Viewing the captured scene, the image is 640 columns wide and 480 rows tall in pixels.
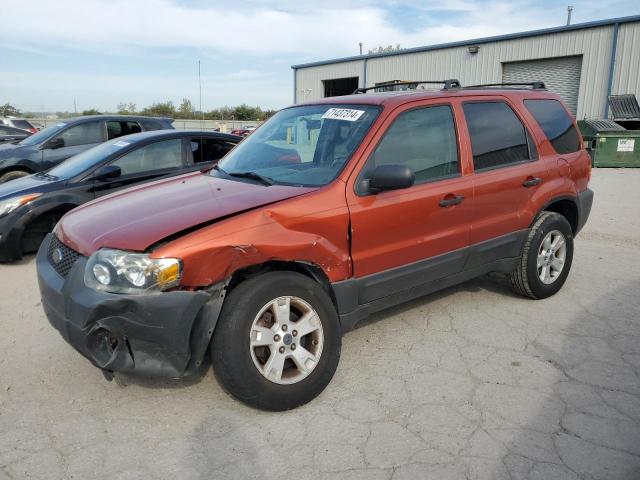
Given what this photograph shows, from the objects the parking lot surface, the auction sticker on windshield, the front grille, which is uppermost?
the auction sticker on windshield

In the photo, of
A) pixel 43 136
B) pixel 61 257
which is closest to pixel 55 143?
pixel 43 136

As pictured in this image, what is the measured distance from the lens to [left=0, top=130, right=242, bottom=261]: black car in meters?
5.64

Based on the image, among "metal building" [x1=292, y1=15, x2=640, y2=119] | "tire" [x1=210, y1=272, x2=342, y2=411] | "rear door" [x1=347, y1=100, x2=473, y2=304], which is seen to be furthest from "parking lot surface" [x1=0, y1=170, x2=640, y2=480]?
"metal building" [x1=292, y1=15, x2=640, y2=119]

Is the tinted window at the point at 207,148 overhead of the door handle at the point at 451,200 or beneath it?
overhead

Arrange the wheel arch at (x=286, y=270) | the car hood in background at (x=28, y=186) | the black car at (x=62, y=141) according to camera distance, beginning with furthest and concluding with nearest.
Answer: the black car at (x=62, y=141), the car hood in background at (x=28, y=186), the wheel arch at (x=286, y=270)

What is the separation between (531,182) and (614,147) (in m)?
14.1

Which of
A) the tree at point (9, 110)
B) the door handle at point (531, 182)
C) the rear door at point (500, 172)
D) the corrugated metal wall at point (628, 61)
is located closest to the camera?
the rear door at point (500, 172)

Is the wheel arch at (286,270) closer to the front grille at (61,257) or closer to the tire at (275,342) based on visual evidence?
the tire at (275,342)

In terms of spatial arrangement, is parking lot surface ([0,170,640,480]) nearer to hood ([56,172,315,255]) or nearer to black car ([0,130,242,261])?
hood ([56,172,315,255])

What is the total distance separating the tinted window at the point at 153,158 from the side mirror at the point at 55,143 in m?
3.44

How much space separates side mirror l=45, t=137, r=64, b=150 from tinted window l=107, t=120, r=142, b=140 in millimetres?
792

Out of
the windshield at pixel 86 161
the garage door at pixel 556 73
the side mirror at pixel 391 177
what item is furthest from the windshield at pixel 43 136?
the garage door at pixel 556 73

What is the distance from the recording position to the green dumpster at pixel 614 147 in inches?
632

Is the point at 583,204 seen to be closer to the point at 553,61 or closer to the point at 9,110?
the point at 553,61
